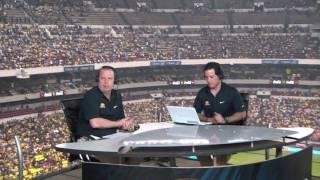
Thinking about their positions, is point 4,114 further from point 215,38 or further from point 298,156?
point 298,156

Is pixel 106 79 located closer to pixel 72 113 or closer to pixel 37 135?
pixel 72 113

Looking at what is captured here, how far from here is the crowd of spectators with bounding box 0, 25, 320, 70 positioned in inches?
1017

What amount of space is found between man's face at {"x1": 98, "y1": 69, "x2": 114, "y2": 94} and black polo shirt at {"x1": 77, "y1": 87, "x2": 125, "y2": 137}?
0.07 metres

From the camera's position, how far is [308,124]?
23.9 m

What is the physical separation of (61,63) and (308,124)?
49.8 feet

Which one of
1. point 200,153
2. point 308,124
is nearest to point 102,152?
point 200,153

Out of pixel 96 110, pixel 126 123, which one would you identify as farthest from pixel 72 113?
pixel 126 123

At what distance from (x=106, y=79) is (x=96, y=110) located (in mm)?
320

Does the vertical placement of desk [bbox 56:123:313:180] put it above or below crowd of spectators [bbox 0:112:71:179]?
above

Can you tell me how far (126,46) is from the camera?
31.7 metres

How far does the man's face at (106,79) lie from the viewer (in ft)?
13.7

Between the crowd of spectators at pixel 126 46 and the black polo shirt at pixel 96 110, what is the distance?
69.1 ft

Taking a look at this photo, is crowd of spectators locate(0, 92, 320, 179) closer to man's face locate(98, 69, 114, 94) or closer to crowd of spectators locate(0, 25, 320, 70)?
crowd of spectators locate(0, 25, 320, 70)

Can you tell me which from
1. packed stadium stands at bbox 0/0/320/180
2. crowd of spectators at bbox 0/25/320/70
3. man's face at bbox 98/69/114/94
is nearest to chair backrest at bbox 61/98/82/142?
man's face at bbox 98/69/114/94
